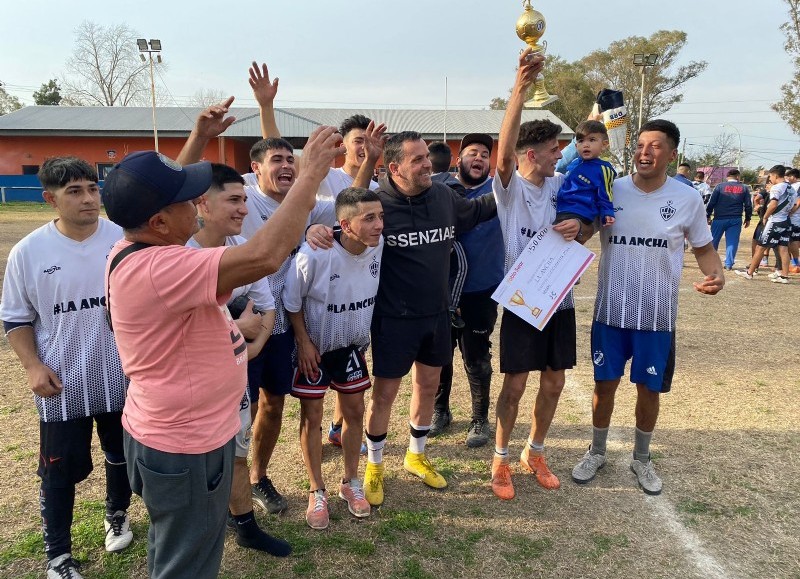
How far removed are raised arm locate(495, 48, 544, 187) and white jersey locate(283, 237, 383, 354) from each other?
3.14ft

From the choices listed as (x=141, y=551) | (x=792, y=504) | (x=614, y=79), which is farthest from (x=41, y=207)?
(x=614, y=79)

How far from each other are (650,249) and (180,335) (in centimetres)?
304

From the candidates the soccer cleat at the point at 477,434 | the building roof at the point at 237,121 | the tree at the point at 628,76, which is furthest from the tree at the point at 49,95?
the soccer cleat at the point at 477,434

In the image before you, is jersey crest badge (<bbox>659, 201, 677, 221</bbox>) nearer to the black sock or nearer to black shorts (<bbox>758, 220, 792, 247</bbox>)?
the black sock

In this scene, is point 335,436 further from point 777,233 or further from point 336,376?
point 777,233

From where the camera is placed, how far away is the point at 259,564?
3.02 metres

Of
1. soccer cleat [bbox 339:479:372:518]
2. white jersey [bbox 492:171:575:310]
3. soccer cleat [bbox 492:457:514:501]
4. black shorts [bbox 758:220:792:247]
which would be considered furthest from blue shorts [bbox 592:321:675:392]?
black shorts [bbox 758:220:792:247]

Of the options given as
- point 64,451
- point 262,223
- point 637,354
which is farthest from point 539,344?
point 64,451

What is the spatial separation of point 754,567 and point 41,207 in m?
33.5

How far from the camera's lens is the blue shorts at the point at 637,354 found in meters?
3.71

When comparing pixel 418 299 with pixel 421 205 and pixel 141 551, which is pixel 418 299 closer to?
pixel 421 205

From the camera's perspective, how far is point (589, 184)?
353 centimetres

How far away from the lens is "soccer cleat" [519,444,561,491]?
3840 millimetres

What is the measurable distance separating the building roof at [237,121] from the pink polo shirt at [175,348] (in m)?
32.7
